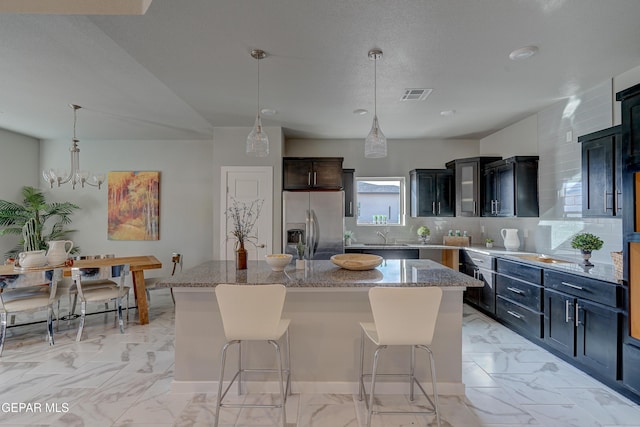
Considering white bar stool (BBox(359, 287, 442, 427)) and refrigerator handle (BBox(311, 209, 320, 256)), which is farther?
refrigerator handle (BBox(311, 209, 320, 256))

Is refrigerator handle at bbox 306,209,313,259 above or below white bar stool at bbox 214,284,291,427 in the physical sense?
above

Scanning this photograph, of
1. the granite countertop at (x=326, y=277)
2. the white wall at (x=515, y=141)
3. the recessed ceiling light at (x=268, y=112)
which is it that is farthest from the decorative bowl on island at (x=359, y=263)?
the white wall at (x=515, y=141)

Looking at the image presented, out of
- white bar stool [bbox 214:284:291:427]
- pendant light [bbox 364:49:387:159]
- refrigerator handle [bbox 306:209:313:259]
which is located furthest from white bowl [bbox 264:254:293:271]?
refrigerator handle [bbox 306:209:313:259]

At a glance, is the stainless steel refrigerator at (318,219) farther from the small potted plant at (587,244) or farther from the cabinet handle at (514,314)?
the small potted plant at (587,244)

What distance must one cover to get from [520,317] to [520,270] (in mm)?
540

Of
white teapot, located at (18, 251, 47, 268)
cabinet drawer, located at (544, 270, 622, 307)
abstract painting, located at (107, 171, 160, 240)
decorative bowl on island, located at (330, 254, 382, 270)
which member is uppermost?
abstract painting, located at (107, 171, 160, 240)

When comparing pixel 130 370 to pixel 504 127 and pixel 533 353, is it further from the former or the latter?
pixel 504 127

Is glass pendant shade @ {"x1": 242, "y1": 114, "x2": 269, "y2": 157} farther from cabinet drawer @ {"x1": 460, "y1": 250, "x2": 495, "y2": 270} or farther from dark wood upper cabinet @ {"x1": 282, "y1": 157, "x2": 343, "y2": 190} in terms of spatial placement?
cabinet drawer @ {"x1": 460, "y1": 250, "x2": 495, "y2": 270}

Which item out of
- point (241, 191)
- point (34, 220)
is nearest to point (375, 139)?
point (241, 191)

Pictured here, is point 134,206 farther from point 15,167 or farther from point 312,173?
point 312,173

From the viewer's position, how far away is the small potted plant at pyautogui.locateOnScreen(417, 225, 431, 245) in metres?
5.29

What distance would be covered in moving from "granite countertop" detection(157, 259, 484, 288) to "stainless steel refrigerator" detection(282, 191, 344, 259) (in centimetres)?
187

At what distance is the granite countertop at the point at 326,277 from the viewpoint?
209 centimetres

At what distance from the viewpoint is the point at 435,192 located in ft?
17.2
